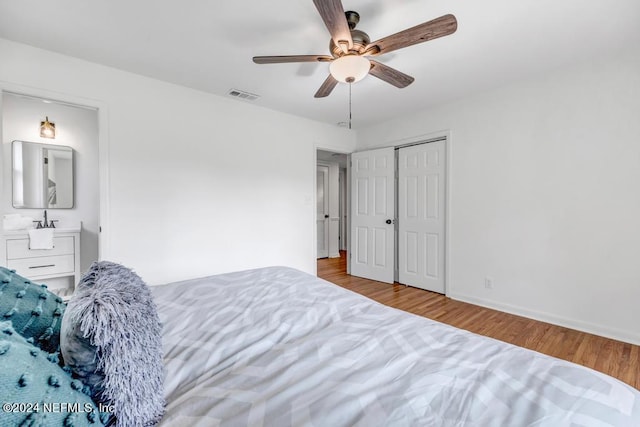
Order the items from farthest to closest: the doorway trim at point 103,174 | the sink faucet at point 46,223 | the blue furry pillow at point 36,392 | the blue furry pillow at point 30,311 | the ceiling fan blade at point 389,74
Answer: the sink faucet at point 46,223 < the doorway trim at point 103,174 < the ceiling fan blade at point 389,74 < the blue furry pillow at point 30,311 < the blue furry pillow at point 36,392

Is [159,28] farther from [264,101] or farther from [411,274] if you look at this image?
[411,274]

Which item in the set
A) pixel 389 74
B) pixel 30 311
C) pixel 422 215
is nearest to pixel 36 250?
pixel 30 311

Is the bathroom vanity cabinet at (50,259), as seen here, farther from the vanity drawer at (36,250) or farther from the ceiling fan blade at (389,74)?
the ceiling fan blade at (389,74)

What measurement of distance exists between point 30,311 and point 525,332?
3305 mm

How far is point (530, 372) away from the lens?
84cm

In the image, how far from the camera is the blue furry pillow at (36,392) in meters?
0.45

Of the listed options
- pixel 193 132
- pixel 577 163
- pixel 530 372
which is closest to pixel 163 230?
pixel 193 132

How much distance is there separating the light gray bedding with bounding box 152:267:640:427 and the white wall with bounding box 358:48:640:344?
2262 mm

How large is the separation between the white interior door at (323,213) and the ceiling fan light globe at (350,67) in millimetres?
4167

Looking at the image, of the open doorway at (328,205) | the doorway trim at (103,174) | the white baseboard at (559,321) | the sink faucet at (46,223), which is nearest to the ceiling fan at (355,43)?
the doorway trim at (103,174)

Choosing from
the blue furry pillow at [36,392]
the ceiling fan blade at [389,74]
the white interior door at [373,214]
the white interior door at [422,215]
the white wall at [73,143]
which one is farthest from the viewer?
the white interior door at [373,214]

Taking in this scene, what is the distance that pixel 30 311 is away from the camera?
0.80 metres

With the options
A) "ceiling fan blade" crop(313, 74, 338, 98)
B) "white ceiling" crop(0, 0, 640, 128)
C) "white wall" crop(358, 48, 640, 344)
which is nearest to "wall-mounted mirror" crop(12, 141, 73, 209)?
"white ceiling" crop(0, 0, 640, 128)

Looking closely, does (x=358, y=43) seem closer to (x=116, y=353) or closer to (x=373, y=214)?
(x=116, y=353)
